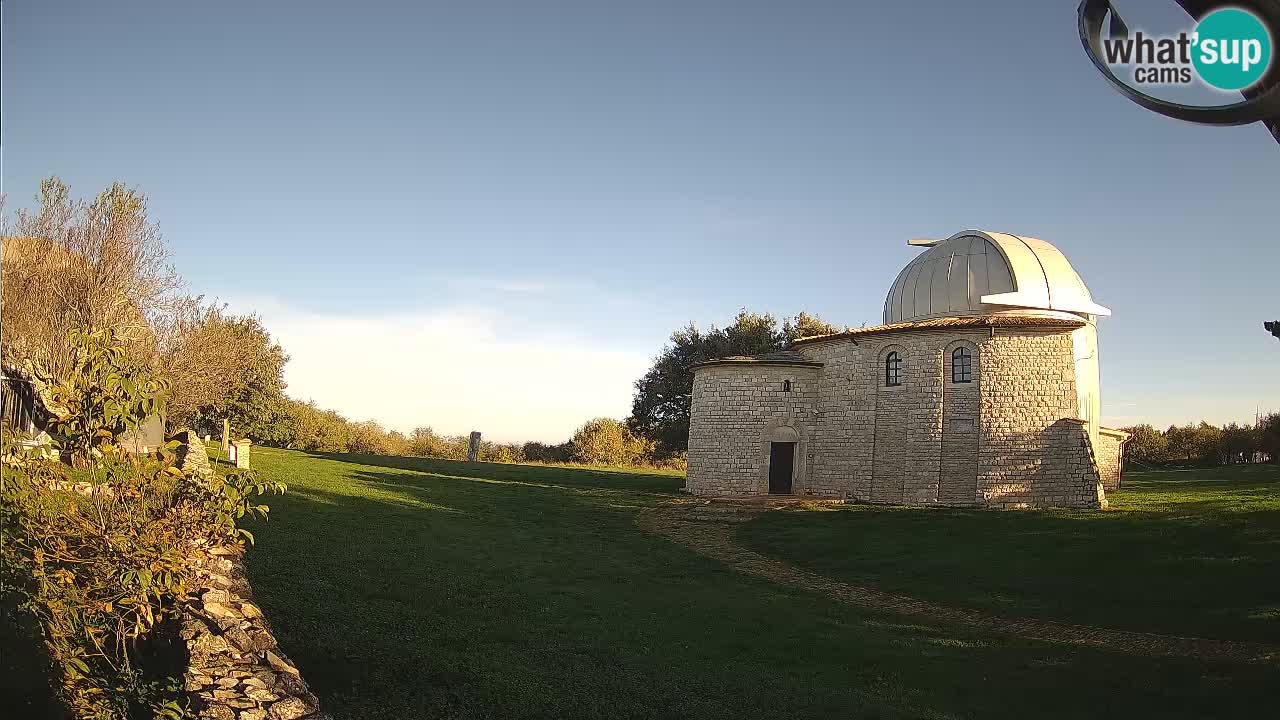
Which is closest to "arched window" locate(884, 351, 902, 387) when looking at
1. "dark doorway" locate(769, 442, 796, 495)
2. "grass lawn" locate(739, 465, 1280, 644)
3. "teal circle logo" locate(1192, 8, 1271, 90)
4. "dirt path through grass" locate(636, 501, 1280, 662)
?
"dark doorway" locate(769, 442, 796, 495)

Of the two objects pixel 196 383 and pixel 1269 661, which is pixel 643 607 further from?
pixel 196 383

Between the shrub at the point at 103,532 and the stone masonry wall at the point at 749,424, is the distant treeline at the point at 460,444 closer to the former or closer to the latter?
the stone masonry wall at the point at 749,424

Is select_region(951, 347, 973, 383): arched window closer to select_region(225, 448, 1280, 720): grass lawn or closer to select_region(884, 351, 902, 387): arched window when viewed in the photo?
select_region(884, 351, 902, 387): arched window

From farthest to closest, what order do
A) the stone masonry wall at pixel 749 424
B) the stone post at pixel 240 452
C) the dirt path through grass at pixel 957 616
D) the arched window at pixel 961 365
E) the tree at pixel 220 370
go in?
the stone masonry wall at pixel 749 424 < the arched window at pixel 961 365 < the tree at pixel 220 370 < the stone post at pixel 240 452 < the dirt path through grass at pixel 957 616

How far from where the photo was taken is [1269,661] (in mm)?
8734

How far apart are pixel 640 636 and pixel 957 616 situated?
5.19 m

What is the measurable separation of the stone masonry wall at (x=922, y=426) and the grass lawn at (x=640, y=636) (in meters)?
5.96

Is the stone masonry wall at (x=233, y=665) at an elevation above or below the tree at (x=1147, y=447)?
below

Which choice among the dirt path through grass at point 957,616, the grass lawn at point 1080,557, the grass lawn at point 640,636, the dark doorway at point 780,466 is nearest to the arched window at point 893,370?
the dark doorway at point 780,466

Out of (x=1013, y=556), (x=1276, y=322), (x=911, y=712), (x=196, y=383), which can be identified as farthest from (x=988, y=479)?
(x=196, y=383)

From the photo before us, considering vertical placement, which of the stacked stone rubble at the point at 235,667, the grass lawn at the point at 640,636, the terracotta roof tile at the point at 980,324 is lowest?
the grass lawn at the point at 640,636

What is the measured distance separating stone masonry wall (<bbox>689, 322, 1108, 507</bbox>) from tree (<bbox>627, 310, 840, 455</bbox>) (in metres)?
12.5

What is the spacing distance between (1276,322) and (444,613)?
27.7ft

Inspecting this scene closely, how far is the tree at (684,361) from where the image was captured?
4022cm
